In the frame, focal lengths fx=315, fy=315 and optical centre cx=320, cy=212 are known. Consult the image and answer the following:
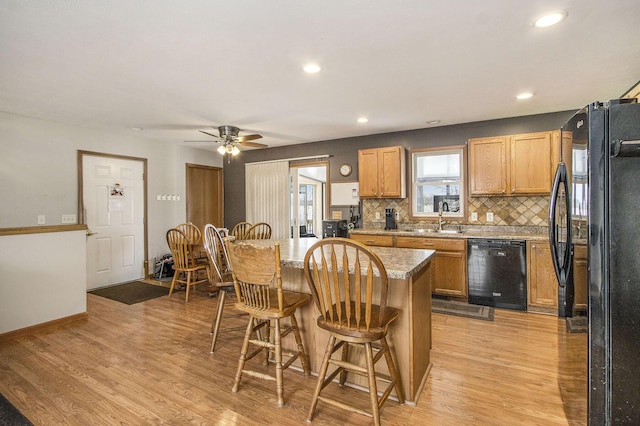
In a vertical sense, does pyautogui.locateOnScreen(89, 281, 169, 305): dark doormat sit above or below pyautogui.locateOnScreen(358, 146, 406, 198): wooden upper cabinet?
below

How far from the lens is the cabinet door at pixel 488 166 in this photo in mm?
3998

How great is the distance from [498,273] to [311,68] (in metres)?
3.11

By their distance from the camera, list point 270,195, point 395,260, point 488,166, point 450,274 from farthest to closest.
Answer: point 270,195, point 488,166, point 450,274, point 395,260

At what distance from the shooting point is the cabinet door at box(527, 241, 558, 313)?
3508mm

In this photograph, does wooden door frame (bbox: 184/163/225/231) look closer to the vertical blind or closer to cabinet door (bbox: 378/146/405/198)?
the vertical blind

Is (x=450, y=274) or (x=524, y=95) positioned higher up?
(x=524, y=95)

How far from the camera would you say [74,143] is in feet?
14.7

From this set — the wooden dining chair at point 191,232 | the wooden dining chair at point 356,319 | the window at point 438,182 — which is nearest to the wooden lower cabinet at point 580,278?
the wooden dining chair at point 356,319

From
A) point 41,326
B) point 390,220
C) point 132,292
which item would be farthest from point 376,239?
point 41,326

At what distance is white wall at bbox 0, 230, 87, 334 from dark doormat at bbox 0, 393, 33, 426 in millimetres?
1432

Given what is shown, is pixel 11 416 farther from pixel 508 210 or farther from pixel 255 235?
pixel 508 210

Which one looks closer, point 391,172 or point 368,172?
point 391,172

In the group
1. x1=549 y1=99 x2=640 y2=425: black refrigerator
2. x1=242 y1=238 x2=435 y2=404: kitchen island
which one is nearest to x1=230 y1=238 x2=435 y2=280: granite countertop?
x1=242 y1=238 x2=435 y2=404: kitchen island

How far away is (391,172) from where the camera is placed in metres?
4.64
